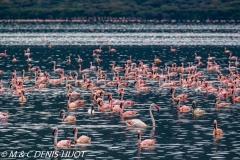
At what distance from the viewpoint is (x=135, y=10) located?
187 metres

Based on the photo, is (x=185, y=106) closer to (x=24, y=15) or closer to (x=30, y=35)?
(x=30, y=35)

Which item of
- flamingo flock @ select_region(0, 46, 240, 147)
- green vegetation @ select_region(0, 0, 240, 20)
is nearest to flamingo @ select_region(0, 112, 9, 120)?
flamingo flock @ select_region(0, 46, 240, 147)

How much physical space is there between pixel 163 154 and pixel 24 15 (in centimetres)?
15603

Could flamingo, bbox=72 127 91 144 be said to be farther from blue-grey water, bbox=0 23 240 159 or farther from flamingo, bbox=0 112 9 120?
flamingo, bbox=0 112 9 120

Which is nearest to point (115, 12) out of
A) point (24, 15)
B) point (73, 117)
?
point (24, 15)

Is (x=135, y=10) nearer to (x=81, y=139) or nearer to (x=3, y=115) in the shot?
(x=3, y=115)

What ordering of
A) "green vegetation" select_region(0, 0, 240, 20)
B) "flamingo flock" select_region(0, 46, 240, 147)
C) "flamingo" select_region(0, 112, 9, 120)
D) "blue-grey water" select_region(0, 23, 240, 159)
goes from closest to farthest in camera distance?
"blue-grey water" select_region(0, 23, 240, 159)
"flamingo flock" select_region(0, 46, 240, 147)
"flamingo" select_region(0, 112, 9, 120)
"green vegetation" select_region(0, 0, 240, 20)

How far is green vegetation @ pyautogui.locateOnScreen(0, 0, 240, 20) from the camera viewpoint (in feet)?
603

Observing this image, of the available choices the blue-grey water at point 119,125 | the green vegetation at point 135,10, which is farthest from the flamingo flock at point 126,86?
the green vegetation at point 135,10

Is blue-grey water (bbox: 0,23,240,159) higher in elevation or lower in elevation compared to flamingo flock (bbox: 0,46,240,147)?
lower

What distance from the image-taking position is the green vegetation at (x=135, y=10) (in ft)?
603

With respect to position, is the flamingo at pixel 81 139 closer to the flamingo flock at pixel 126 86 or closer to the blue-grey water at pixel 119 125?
the flamingo flock at pixel 126 86

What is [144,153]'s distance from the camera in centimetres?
3238

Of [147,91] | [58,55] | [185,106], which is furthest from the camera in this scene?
[58,55]
